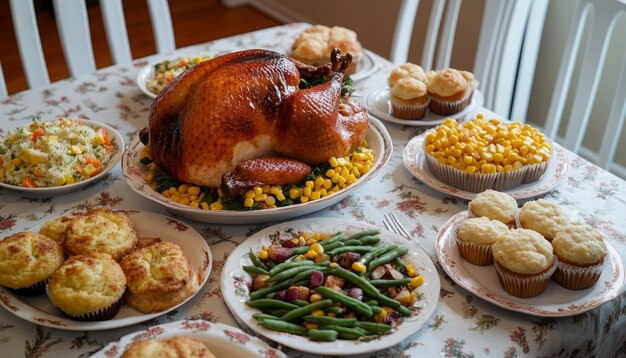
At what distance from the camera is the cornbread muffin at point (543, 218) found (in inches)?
73.3

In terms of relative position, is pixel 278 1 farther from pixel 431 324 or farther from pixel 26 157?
pixel 431 324

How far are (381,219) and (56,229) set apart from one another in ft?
3.25

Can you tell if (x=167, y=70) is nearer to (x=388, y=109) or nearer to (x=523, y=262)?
(x=388, y=109)

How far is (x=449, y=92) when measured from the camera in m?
2.64

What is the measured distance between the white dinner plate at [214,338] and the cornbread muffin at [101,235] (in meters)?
0.31

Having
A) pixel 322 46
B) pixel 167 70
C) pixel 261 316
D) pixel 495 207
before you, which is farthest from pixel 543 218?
pixel 167 70

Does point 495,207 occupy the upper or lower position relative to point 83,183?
upper

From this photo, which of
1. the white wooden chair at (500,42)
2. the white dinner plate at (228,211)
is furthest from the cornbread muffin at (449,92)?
the white wooden chair at (500,42)

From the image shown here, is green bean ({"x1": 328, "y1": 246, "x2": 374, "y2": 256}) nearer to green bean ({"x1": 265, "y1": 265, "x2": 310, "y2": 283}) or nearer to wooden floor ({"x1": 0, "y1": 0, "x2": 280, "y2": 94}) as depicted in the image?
green bean ({"x1": 265, "y1": 265, "x2": 310, "y2": 283})

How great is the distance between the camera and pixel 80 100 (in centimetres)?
288

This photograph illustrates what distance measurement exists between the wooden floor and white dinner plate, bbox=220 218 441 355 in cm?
484

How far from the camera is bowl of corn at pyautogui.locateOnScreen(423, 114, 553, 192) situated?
2.20 meters

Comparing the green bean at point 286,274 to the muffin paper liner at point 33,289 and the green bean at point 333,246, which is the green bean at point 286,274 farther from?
the muffin paper liner at point 33,289

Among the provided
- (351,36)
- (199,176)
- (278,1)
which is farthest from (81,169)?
(278,1)
